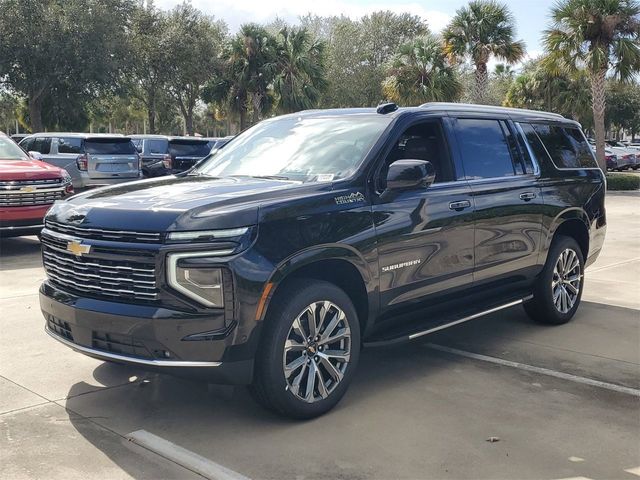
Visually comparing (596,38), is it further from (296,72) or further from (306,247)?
(306,247)

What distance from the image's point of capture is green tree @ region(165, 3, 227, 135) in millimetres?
38531

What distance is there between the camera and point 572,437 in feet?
13.4

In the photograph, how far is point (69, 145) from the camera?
17484mm

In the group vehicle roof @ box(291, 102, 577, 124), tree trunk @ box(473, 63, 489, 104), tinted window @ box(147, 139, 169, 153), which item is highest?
tree trunk @ box(473, 63, 489, 104)

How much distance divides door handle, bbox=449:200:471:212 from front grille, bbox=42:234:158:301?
7.70 ft

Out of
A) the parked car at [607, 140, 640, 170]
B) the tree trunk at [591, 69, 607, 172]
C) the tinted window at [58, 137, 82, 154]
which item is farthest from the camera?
the parked car at [607, 140, 640, 170]

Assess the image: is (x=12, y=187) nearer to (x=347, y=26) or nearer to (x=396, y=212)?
(x=396, y=212)

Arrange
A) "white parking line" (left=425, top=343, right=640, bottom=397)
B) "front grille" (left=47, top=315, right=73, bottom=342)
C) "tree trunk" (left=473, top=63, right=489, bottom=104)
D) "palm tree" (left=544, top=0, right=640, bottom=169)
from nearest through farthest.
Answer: "front grille" (left=47, top=315, right=73, bottom=342) → "white parking line" (left=425, top=343, right=640, bottom=397) → "palm tree" (left=544, top=0, right=640, bottom=169) → "tree trunk" (left=473, top=63, right=489, bottom=104)

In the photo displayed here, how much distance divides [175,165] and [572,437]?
55.2 ft

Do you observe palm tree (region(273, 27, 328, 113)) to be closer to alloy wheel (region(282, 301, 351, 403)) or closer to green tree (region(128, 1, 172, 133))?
green tree (region(128, 1, 172, 133))

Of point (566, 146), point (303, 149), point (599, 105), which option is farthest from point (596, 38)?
point (303, 149)

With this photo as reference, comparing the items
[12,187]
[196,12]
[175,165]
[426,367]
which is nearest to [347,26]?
[196,12]

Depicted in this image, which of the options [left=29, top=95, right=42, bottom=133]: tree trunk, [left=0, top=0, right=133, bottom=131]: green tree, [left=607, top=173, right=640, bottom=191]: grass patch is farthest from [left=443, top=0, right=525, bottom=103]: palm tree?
[left=29, top=95, right=42, bottom=133]: tree trunk

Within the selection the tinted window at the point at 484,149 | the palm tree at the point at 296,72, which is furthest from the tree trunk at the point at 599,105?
the tinted window at the point at 484,149
